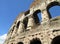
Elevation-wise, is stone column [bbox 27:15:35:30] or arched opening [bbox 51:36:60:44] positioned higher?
stone column [bbox 27:15:35:30]

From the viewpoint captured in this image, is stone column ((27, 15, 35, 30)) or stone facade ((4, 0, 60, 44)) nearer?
stone facade ((4, 0, 60, 44))

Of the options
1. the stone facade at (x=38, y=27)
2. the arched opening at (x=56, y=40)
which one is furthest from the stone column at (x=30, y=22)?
the arched opening at (x=56, y=40)

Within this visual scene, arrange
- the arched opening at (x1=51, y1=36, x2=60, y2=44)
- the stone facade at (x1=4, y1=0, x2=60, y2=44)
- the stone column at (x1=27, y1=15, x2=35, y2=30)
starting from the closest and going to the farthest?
the arched opening at (x1=51, y1=36, x2=60, y2=44) < the stone facade at (x1=4, y1=0, x2=60, y2=44) < the stone column at (x1=27, y1=15, x2=35, y2=30)

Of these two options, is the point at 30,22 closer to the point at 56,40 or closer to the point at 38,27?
the point at 38,27

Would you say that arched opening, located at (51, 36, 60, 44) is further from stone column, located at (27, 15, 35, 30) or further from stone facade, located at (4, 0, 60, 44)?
stone column, located at (27, 15, 35, 30)

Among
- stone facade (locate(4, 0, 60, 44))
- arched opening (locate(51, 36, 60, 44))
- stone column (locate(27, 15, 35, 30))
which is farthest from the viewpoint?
stone column (locate(27, 15, 35, 30))

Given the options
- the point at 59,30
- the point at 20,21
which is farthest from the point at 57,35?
the point at 20,21

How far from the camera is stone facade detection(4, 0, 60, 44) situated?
13633 mm

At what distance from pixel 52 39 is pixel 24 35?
10.1 feet

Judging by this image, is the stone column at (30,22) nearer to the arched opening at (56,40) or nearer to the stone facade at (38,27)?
the stone facade at (38,27)

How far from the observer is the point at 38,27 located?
15.0 m

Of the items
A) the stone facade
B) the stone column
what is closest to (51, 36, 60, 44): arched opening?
the stone facade

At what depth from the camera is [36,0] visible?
17438mm

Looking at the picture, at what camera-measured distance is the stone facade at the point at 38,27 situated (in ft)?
44.7
